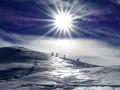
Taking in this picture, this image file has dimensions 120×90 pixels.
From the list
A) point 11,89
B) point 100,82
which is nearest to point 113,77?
point 100,82

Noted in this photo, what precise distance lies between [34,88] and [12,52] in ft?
232

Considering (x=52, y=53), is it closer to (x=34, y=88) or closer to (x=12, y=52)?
(x=12, y=52)

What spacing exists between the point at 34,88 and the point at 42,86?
4.63 feet

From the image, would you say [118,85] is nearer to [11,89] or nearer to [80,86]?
[80,86]

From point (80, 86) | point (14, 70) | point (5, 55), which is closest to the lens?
point (80, 86)

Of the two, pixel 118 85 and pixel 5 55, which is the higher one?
pixel 5 55

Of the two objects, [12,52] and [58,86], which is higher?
[12,52]

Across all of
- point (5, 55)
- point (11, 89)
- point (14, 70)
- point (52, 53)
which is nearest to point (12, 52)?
point (5, 55)

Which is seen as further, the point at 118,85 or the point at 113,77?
the point at 113,77

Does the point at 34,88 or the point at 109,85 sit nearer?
the point at 109,85

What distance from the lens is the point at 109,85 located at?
1356 inches

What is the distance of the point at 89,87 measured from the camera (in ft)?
113

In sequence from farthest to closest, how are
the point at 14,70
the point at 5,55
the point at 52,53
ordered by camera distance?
the point at 52,53 → the point at 5,55 → the point at 14,70

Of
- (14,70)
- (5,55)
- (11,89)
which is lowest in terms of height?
(11,89)
